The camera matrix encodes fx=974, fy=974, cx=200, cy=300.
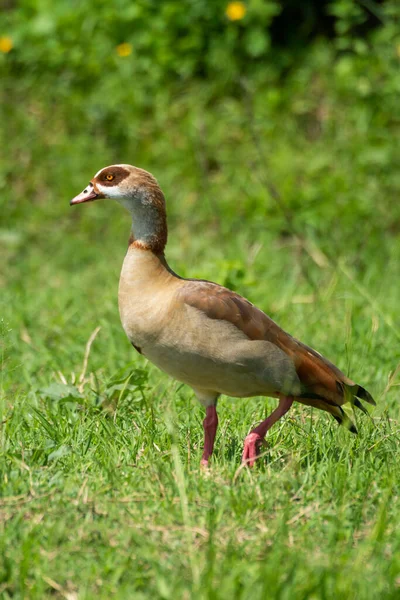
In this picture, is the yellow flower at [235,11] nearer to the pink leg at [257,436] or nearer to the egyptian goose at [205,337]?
the egyptian goose at [205,337]

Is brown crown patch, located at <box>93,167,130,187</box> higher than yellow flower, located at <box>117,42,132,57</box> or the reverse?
higher

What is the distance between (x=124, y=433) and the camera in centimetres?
391

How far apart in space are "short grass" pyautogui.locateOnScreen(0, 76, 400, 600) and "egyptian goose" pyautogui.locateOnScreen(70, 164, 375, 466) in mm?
193

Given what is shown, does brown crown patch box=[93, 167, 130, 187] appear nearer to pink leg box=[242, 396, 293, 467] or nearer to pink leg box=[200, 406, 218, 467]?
pink leg box=[200, 406, 218, 467]

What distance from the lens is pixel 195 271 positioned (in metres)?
5.84

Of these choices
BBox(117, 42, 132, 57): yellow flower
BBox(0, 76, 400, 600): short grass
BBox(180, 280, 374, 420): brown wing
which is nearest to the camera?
BBox(0, 76, 400, 600): short grass

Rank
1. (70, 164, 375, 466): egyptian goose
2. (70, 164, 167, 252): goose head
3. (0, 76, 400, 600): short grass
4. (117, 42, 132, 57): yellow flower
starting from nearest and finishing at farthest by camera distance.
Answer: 1. (0, 76, 400, 600): short grass
2. (70, 164, 375, 466): egyptian goose
3. (70, 164, 167, 252): goose head
4. (117, 42, 132, 57): yellow flower

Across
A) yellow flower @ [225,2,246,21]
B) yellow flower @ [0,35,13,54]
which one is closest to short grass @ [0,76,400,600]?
yellow flower @ [225,2,246,21]

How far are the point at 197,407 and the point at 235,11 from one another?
5254mm

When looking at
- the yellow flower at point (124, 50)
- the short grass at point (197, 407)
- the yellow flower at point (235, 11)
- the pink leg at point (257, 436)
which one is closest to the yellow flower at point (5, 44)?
the yellow flower at point (124, 50)

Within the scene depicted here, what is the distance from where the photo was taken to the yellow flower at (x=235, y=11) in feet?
28.6

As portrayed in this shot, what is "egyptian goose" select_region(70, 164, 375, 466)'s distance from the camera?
12.0 ft

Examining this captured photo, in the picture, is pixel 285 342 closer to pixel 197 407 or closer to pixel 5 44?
pixel 197 407

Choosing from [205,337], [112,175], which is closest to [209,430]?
[205,337]
